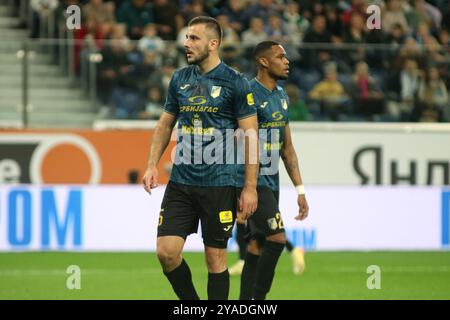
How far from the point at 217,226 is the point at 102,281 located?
408 centimetres

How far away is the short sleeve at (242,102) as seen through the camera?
26.1ft

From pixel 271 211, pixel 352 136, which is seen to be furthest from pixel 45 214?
pixel 271 211

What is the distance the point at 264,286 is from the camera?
899 centimetres

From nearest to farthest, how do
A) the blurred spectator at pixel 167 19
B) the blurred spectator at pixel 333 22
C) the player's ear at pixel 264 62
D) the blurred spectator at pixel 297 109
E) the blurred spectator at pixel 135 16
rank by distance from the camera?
the player's ear at pixel 264 62
the blurred spectator at pixel 297 109
the blurred spectator at pixel 135 16
the blurred spectator at pixel 167 19
the blurred spectator at pixel 333 22

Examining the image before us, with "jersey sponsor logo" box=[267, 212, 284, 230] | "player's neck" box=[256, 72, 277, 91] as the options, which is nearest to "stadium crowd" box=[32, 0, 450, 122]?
"player's neck" box=[256, 72, 277, 91]

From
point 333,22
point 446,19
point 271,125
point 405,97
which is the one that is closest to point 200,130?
point 271,125

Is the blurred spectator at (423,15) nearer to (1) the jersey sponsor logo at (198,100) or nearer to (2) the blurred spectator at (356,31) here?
(2) the blurred spectator at (356,31)

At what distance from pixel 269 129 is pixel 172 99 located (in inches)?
53.8

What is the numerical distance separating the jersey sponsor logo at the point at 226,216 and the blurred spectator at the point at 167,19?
33.2 feet

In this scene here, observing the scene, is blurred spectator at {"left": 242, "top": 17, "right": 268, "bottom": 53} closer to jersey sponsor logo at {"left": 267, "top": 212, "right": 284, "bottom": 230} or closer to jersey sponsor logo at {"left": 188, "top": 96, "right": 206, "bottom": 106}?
jersey sponsor logo at {"left": 267, "top": 212, "right": 284, "bottom": 230}

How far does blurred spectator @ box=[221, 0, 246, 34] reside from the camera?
1825cm

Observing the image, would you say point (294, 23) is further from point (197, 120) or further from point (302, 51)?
point (197, 120)

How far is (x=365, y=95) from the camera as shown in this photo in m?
17.0

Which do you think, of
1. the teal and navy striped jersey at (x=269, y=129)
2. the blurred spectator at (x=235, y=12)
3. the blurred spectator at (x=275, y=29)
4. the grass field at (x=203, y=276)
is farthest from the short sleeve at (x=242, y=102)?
the blurred spectator at (x=235, y=12)
